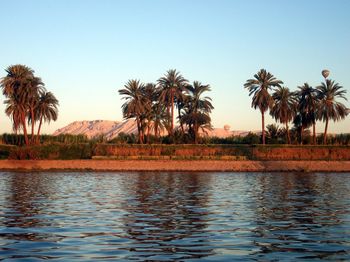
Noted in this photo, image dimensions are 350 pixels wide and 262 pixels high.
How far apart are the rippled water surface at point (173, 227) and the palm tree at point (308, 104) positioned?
205 feet

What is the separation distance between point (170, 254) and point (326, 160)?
58346mm

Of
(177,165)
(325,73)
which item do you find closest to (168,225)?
(177,165)

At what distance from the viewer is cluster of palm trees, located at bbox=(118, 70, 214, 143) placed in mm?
91688

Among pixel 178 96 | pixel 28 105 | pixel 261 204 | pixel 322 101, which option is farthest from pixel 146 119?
pixel 261 204

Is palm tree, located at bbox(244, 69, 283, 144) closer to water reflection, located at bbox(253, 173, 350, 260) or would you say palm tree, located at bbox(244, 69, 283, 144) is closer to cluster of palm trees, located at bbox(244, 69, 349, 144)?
cluster of palm trees, located at bbox(244, 69, 349, 144)

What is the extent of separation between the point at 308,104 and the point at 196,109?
18849 millimetres

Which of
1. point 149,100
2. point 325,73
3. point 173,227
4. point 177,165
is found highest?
point 325,73

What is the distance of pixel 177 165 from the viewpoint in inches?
2544

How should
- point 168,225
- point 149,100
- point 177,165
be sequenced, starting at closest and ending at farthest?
1. point 168,225
2. point 177,165
3. point 149,100

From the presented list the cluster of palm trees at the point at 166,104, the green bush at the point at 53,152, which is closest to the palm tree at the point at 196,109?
the cluster of palm trees at the point at 166,104

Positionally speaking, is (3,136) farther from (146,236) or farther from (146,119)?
(146,236)

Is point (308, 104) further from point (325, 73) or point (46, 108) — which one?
point (46, 108)

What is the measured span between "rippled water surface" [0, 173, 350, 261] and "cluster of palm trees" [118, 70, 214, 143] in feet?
200

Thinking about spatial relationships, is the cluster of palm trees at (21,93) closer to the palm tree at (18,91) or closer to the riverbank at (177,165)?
the palm tree at (18,91)
